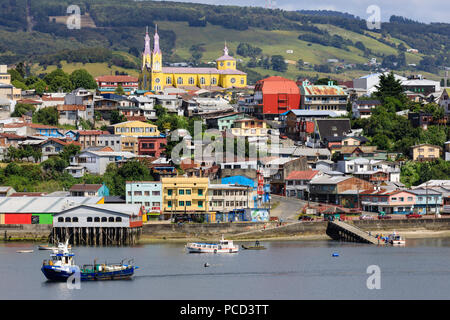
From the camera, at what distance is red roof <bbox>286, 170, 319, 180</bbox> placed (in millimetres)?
87938

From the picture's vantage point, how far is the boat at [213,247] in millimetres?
69375

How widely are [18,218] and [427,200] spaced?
34.1 meters

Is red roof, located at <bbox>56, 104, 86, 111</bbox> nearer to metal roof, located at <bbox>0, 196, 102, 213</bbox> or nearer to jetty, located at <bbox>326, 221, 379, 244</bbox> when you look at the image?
metal roof, located at <bbox>0, 196, 102, 213</bbox>

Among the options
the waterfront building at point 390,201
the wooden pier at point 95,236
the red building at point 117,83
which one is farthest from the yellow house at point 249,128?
the red building at point 117,83

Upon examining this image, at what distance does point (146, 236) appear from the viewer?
74750 mm

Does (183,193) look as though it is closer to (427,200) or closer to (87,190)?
(87,190)

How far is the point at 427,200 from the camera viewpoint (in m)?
84.6

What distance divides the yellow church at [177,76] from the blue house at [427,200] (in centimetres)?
5330

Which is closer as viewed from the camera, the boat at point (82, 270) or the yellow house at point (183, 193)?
the boat at point (82, 270)

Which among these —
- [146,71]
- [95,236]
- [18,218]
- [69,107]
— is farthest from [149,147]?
[146,71]

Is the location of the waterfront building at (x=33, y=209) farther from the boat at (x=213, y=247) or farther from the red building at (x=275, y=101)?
the red building at (x=275, y=101)

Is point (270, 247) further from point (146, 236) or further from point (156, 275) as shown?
point (156, 275)
